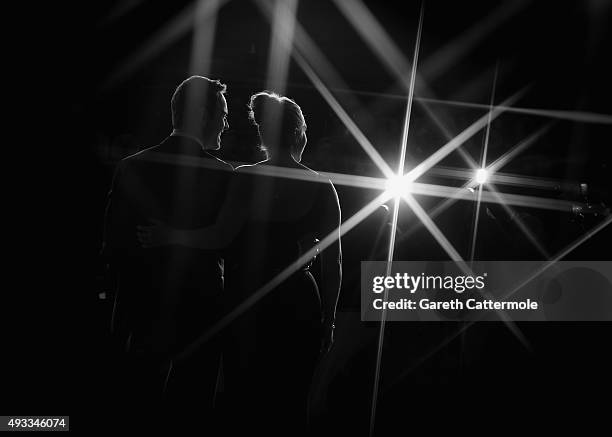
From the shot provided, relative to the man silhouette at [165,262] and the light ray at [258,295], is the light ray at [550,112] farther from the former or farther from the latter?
the man silhouette at [165,262]

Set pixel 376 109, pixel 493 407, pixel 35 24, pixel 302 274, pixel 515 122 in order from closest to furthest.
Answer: pixel 302 274
pixel 493 407
pixel 35 24
pixel 376 109
pixel 515 122

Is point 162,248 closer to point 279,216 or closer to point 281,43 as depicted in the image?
point 279,216

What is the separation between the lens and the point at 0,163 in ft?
9.08

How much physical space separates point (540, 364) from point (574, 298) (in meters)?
0.63

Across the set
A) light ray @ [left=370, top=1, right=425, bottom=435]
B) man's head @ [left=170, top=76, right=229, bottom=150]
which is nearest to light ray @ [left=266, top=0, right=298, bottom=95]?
light ray @ [left=370, top=1, right=425, bottom=435]

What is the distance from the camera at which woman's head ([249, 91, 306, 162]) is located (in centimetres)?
188

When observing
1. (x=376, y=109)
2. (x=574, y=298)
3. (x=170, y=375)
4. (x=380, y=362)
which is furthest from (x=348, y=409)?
(x=376, y=109)

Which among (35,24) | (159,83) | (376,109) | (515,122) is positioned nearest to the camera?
(35,24)

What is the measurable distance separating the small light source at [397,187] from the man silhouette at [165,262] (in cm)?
174

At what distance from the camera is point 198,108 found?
191 centimetres

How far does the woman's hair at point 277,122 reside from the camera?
6.18 ft

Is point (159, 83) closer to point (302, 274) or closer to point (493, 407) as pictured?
point (302, 274)

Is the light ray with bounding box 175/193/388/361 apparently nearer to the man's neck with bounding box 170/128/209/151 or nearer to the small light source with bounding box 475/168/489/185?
the man's neck with bounding box 170/128/209/151

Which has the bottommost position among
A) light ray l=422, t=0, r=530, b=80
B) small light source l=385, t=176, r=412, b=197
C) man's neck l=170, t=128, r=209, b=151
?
man's neck l=170, t=128, r=209, b=151
